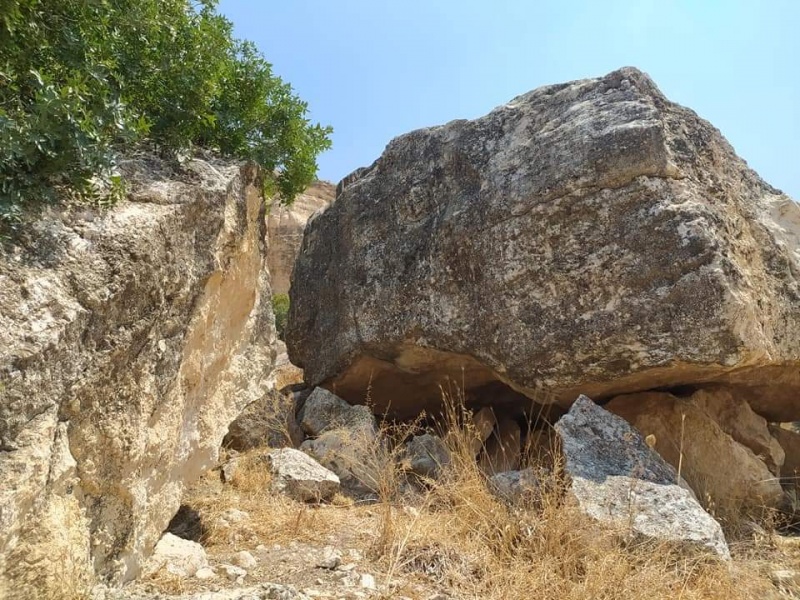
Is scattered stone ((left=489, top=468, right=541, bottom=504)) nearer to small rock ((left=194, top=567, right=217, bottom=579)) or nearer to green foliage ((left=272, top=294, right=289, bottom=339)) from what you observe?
small rock ((left=194, top=567, right=217, bottom=579))

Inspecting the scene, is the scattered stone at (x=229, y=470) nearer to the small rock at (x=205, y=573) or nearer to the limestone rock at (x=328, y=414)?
the limestone rock at (x=328, y=414)

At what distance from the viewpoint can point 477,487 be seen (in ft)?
11.3

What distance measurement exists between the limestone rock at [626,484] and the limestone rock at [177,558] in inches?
77.0

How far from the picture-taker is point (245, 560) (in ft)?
9.60

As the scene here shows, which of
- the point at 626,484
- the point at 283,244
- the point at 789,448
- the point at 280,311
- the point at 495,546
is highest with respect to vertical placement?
the point at 283,244

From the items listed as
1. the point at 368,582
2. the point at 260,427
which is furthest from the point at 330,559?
the point at 260,427

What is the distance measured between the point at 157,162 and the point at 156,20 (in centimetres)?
73

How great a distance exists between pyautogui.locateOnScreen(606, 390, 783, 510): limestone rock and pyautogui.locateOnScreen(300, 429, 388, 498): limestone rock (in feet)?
6.13

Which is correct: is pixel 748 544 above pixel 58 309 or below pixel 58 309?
below

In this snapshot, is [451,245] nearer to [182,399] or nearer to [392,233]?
[392,233]

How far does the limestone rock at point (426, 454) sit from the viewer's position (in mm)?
4695

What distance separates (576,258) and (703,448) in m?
1.65

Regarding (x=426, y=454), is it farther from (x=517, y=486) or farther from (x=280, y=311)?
(x=280, y=311)

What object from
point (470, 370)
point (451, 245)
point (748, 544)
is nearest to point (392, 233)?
point (451, 245)
